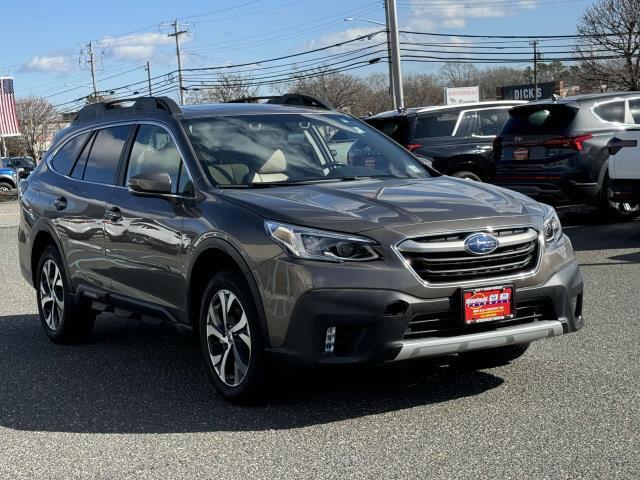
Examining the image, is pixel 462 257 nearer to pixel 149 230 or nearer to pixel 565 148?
pixel 149 230

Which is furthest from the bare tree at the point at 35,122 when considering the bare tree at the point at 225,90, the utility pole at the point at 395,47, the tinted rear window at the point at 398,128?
the tinted rear window at the point at 398,128

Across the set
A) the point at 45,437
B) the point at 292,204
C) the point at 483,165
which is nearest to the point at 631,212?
the point at 483,165

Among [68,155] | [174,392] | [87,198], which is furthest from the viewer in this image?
[68,155]

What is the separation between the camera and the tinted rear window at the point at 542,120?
13.1 metres

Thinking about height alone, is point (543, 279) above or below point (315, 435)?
above

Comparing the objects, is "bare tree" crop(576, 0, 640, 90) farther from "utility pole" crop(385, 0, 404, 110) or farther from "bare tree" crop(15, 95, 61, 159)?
"bare tree" crop(15, 95, 61, 159)

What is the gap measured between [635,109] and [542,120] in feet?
5.10

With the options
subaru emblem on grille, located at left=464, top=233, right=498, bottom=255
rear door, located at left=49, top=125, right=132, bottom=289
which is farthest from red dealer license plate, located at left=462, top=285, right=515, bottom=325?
rear door, located at left=49, top=125, right=132, bottom=289

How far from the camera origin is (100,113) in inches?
288

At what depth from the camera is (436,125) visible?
15797mm

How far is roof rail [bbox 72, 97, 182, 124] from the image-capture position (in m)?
6.40

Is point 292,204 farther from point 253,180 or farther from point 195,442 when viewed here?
point 195,442

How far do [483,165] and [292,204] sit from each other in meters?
10.8

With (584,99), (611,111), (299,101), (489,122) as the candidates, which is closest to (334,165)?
(299,101)
